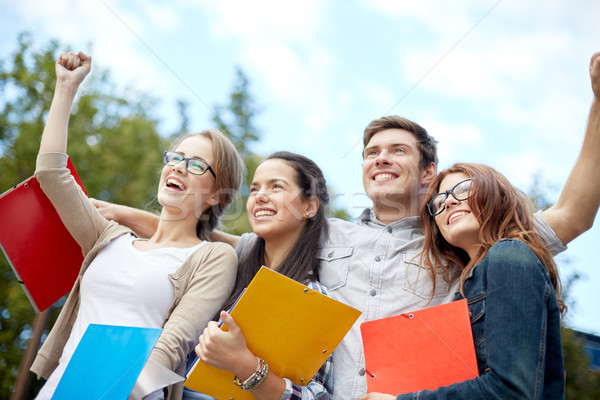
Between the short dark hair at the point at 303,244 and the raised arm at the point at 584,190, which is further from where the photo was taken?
the short dark hair at the point at 303,244

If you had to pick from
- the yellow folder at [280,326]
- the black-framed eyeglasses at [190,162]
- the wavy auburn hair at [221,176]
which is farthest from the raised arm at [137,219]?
the yellow folder at [280,326]

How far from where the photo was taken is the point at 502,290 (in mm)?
1792

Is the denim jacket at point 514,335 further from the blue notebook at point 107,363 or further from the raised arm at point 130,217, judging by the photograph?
the raised arm at point 130,217

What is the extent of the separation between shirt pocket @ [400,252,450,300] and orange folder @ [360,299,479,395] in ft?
1.79

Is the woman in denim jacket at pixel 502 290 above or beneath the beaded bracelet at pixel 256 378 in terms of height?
above

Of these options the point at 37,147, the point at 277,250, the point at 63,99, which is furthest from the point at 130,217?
the point at 37,147

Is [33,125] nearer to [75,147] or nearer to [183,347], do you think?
[75,147]

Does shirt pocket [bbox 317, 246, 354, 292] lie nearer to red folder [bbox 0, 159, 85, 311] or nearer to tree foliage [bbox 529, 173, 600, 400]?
red folder [bbox 0, 159, 85, 311]

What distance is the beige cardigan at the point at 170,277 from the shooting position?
2328mm

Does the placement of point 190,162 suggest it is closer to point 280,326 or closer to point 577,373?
point 280,326

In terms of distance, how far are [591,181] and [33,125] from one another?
1217 cm

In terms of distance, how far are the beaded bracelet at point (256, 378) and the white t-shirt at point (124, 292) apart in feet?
2.33

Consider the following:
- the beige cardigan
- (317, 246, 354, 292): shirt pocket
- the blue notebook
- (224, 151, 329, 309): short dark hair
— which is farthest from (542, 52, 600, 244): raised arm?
the blue notebook

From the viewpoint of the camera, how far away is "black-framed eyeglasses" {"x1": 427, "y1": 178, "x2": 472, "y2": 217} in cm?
234
